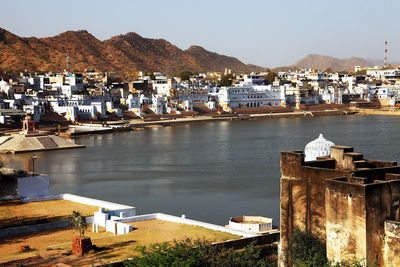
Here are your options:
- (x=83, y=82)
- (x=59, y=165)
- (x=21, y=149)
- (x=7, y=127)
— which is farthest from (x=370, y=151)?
(x=83, y=82)

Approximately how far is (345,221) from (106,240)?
12.3 feet

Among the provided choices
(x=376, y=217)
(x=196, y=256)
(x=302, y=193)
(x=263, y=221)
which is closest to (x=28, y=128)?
(x=263, y=221)

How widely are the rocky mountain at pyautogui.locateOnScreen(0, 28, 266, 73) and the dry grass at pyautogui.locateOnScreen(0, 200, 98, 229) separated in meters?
70.1

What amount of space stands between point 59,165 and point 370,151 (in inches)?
474

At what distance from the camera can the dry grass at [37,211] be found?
420 inches

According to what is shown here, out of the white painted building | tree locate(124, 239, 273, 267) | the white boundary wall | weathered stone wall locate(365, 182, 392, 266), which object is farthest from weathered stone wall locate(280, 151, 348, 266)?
the white painted building

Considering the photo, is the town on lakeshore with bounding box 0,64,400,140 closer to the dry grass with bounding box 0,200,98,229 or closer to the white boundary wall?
the dry grass with bounding box 0,200,98,229

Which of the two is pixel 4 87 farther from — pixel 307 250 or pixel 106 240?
pixel 307 250

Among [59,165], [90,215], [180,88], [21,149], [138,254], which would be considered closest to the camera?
[138,254]

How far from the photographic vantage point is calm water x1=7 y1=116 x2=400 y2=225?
1548 centimetres

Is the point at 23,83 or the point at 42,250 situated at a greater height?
the point at 23,83

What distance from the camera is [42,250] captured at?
343 inches

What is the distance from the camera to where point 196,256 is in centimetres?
737

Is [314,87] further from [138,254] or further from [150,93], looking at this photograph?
[138,254]
